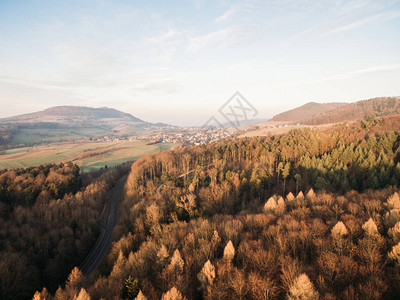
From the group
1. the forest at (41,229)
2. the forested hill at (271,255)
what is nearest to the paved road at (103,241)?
the forest at (41,229)

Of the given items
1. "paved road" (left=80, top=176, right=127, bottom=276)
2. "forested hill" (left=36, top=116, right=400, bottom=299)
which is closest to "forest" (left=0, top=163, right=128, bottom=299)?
"paved road" (left=80, top=176, right=127, bottom=276)

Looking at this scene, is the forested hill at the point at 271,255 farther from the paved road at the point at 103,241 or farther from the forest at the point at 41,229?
the forest at the point at 41,229

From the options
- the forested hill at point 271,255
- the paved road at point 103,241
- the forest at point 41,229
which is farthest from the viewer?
the paved road at point 103,241

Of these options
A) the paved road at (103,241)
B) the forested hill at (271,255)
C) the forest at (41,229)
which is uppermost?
the forested hill at (271,255)

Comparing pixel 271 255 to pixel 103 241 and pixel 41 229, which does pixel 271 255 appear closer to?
pixel 103 241

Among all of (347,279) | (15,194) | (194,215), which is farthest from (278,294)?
(15,194)

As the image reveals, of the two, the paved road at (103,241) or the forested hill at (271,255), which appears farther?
the paved road at (103,241)

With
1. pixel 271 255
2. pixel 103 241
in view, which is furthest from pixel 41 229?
pixel 271 255

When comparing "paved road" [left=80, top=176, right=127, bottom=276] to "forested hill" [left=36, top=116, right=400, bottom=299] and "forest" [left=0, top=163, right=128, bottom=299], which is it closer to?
"forest" [left=0, top=163, right=128, bottom=299]

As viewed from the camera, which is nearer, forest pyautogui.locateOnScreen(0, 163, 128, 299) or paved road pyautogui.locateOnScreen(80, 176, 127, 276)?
forest pyautogui.locateOnScreen(0, 163, 128, 299)
